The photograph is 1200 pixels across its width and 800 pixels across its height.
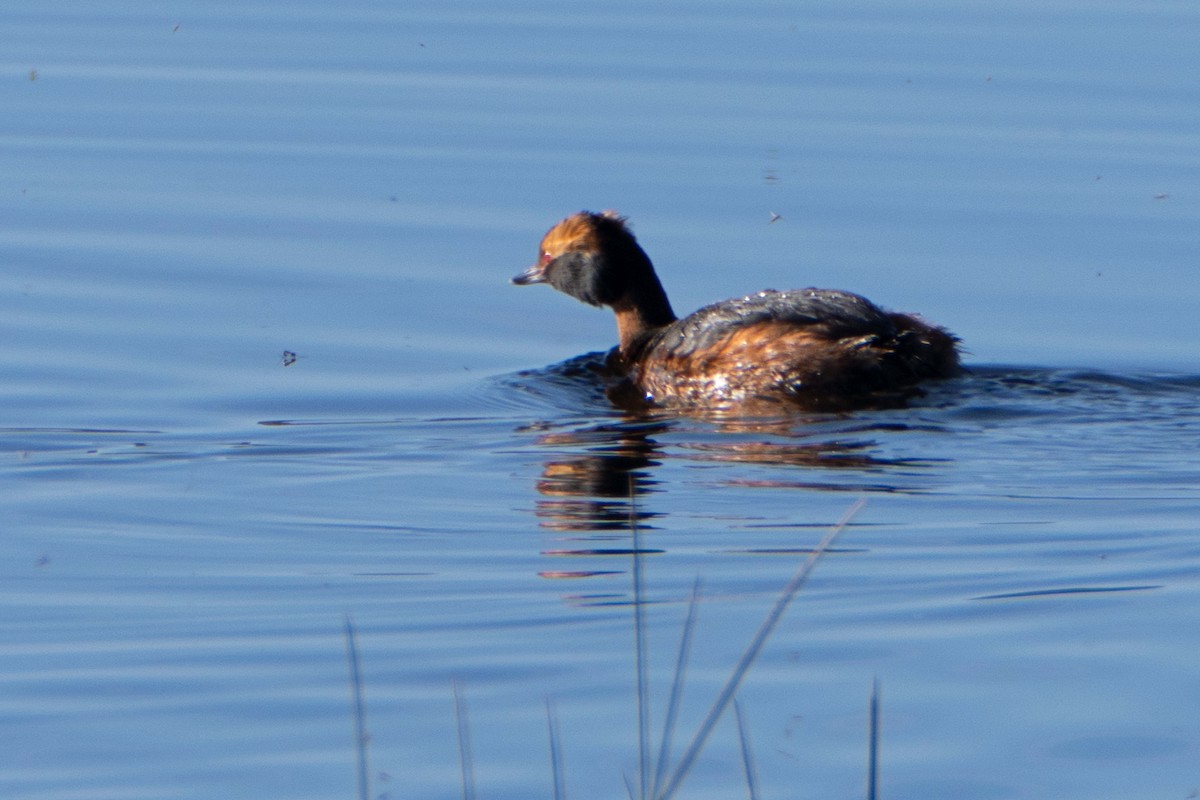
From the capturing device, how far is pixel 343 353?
427 inches

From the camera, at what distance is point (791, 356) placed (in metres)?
9.92

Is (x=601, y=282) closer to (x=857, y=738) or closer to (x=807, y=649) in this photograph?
(x=807, y=649)

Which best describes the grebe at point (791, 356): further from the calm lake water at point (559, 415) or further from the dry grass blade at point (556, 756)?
the dry grass blade at point (556, 756)

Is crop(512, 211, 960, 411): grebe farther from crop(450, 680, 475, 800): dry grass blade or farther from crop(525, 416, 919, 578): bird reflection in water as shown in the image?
crop(450, 680, 475, 800): dry grass blade

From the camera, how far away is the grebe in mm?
9812

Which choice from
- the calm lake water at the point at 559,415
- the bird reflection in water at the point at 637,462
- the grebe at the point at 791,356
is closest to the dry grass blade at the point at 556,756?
the calm lake water at the point at 559,415

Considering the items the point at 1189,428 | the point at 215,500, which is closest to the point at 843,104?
the point at 1189,428

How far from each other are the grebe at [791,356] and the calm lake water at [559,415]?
10.5 inches

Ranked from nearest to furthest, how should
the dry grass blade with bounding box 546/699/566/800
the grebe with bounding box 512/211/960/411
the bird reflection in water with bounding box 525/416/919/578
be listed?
1. the dry grass blade with bounding box 546/699/566/800
2. the bird reflection in water with bounding box 525/416/919/578
3. the grebe with bounding box 512/211/960/411

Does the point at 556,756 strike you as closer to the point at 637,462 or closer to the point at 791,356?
the point at 637,462

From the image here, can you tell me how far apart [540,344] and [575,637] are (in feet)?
16.9

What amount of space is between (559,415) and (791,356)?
3.69ft

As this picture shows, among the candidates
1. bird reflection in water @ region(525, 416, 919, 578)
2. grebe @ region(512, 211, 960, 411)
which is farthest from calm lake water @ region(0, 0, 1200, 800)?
grebe @ region(512, 211, 960, 411)

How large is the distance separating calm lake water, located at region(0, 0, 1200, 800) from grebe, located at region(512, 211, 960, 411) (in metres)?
0.27
